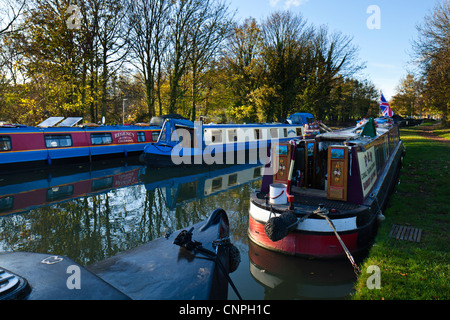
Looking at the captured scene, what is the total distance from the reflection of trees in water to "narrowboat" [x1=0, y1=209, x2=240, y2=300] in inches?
90.6

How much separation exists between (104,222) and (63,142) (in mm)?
11312

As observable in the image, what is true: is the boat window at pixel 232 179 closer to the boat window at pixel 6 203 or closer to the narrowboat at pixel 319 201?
the narrowboat at pixel 319 201

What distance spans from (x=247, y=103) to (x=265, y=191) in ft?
85.0

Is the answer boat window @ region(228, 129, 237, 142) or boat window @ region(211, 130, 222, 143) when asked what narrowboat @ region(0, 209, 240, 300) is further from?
boat window @ region(228, 129, 237, 142)

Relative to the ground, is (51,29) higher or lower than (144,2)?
lower

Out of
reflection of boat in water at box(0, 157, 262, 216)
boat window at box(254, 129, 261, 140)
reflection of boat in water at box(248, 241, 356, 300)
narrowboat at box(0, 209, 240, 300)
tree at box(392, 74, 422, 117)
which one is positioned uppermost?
tree at box(392, 74, 422, 117)

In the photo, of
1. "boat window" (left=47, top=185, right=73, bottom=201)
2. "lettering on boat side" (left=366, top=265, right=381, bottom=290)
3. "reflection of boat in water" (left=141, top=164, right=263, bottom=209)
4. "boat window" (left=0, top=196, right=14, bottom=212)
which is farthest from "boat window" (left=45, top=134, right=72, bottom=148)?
"lettering on boat side" (left=366, top=265, right=381, bottom=290)

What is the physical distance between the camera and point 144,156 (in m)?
17.8

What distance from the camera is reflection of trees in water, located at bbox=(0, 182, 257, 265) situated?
271 inches

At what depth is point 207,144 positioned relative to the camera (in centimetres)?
1878

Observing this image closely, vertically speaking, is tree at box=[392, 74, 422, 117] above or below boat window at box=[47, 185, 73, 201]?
above

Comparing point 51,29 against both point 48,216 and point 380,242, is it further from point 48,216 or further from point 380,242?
point 380,242

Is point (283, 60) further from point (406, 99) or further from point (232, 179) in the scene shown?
point (406, 99)
